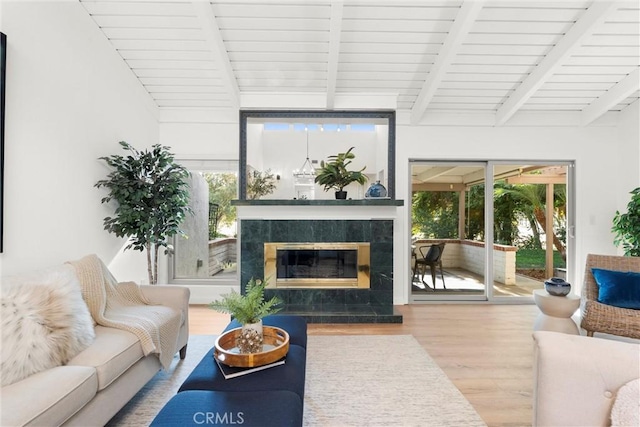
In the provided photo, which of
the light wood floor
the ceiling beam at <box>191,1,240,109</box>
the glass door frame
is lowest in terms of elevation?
the light wood floor

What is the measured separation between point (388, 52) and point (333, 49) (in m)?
0.67

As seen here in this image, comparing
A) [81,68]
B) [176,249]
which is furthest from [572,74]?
[176,249]

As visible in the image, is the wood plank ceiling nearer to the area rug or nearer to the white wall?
the white wall

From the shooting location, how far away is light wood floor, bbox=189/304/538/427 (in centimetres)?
228

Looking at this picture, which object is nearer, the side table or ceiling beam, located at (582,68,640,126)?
the side table

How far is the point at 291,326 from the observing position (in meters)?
2.44

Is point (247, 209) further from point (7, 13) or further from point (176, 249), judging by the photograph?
point (7, 13)

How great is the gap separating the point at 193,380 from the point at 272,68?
3.32 meters

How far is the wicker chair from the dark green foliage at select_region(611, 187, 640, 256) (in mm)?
1172

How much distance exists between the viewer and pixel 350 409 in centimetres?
215

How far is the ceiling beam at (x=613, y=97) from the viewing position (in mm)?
3834

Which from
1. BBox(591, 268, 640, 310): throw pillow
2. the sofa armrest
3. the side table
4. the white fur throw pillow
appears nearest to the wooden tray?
the white fur throw pillow

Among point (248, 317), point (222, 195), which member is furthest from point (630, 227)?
point (222, 195)

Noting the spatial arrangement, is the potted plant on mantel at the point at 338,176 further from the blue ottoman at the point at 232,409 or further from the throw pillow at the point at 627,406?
the throw pillow at the point at 627,406
